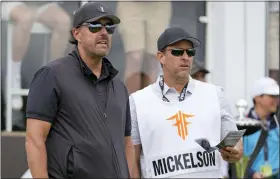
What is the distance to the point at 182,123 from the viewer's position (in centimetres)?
586

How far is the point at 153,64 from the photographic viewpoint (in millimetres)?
9117

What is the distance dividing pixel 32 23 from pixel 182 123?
3.58 meters

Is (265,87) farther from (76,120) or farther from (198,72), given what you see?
(76,120)

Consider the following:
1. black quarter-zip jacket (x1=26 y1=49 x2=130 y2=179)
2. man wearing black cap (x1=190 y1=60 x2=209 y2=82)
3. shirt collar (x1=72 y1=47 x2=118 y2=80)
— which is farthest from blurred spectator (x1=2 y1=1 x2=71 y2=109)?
black quarter-zip jacket (x1=26 y1=49 x2=130 y2=179)

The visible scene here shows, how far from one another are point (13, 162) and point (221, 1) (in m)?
2.76

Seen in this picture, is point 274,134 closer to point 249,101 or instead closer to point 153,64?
point 249,101

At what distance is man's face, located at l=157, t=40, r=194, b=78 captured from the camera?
6.00 metres

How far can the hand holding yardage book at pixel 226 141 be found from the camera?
5.25 m

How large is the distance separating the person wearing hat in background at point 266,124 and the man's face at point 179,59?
2.18 meters

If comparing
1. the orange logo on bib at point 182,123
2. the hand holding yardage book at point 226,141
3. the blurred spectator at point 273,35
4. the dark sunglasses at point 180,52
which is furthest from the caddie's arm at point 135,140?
the blurred spectator at point 273,35

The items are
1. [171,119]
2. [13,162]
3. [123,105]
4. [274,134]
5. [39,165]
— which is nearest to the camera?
[39,165]

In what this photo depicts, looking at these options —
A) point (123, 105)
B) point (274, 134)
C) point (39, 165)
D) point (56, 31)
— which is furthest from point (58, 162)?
point (56, 31)

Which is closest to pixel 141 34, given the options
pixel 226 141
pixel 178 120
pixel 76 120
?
pixel 178 120

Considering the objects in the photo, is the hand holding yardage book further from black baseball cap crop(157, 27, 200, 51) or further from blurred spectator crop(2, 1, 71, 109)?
blurred spectator crop(2, 1, 71, 109)
